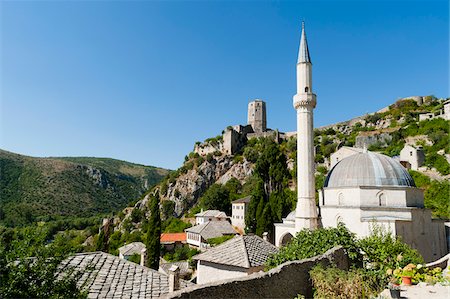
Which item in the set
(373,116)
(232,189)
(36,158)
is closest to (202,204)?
(232,189)

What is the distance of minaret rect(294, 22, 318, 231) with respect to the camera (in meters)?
18.6

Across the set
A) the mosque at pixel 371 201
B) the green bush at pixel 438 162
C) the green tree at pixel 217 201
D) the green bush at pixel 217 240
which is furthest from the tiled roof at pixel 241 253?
the green tree at pixel 217 201

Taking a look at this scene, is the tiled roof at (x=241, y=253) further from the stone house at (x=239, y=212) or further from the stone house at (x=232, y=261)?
the stone house at (x=239, y=212)

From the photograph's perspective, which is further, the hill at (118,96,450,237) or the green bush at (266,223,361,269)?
the hill at (118,96,450,237)

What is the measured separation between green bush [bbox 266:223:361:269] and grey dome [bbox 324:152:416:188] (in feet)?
21.6

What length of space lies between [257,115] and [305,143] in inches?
2201

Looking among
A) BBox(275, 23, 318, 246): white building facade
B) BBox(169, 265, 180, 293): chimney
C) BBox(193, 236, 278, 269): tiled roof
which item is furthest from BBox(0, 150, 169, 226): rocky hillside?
BBox(169, 265, 180, 293): chimney

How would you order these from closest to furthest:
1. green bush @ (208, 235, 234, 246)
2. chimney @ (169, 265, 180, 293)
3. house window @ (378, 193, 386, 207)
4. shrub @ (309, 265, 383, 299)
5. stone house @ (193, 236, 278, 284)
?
shrub @ (309, 265, 383, 299) < chimney @ (169, 265, 180, 293) < stone house @ (193, 236, 278, 284) < house window @ (378, 193, 386, 207) < green bush @ (208, 235, 234, 246)

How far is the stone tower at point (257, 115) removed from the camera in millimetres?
74000

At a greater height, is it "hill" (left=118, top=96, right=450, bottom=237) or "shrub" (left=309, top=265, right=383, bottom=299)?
"hill" (left=118, top=96, right=450, bottom=237)

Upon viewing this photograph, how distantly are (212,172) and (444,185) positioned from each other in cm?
4123

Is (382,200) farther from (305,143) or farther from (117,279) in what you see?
(117,279)

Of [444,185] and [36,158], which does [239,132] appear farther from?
[36,158]

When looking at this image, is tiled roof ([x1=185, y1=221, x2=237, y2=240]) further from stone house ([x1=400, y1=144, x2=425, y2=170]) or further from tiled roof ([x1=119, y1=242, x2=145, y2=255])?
stone house ([x1=400, y1=144, x2=425, y2=170])
